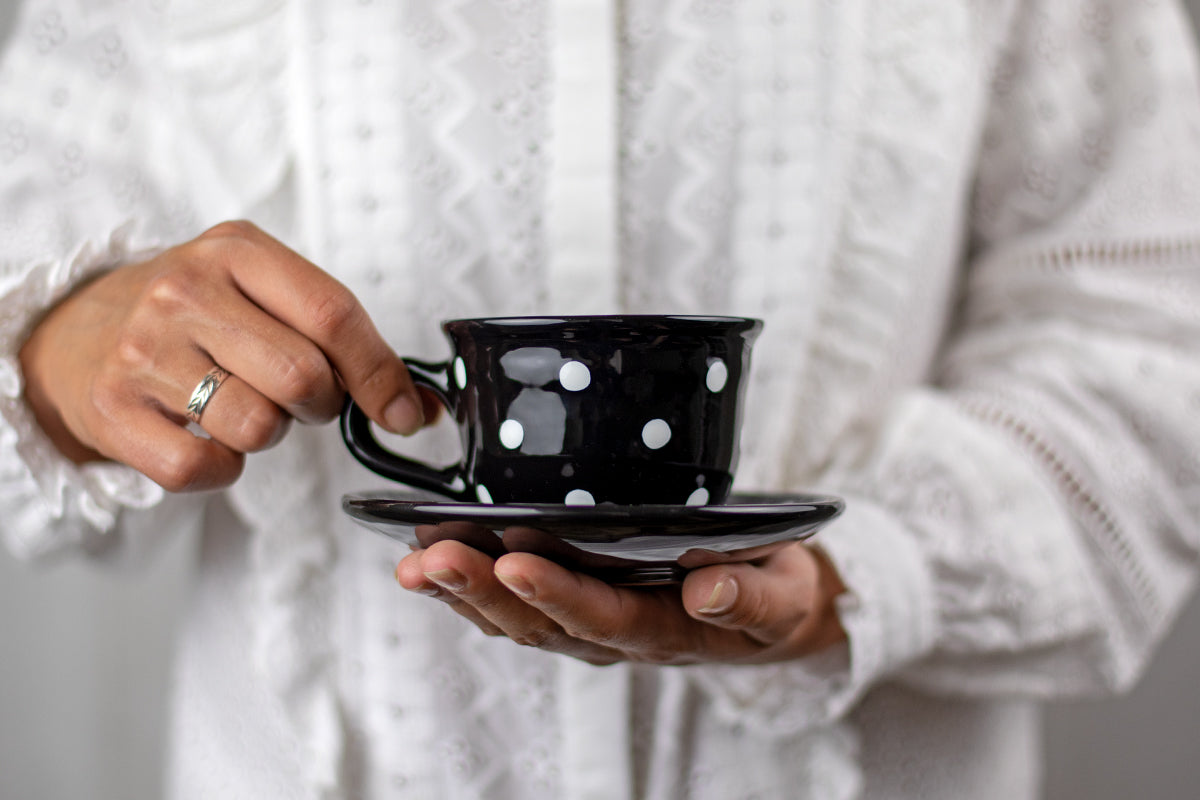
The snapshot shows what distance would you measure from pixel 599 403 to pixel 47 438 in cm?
34

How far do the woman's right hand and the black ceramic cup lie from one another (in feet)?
0.15

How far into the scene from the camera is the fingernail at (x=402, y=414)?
0.42m

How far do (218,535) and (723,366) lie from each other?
18.3 inches

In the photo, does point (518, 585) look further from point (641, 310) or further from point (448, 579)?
point (641, 310)

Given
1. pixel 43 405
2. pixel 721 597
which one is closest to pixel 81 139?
pixel 43 405

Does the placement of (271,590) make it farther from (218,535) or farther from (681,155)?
(681,155)

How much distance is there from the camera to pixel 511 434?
40cm

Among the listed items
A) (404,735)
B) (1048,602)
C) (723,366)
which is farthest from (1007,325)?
(404,735)

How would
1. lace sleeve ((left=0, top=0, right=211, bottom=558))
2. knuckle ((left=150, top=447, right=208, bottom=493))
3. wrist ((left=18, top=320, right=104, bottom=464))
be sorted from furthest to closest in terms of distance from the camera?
1. lace sleeve ((left=0, top=0, right=211, bottom=558))
2. wrist ((left=18, top=320, right=104, bottom=464))
3. knuckle ((left=150, top=447, right=208, bottom=493))

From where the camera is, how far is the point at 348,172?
61 cm

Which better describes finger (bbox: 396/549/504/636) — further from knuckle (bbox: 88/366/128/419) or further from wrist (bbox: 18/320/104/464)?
wrist (bbox: 18/320/104/464)

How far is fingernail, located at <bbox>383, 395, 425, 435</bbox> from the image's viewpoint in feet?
1.36

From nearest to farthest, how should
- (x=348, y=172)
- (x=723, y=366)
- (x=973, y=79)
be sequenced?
(x=723, y=366) → (x=348, y=172) → (x=973, y=79)

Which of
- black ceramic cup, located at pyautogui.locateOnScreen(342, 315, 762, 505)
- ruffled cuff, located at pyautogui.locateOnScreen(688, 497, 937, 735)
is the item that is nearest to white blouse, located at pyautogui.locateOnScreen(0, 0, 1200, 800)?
ruffled cuff, located at pyautogui.locateOnScreen(688, 497, 937, 735)
